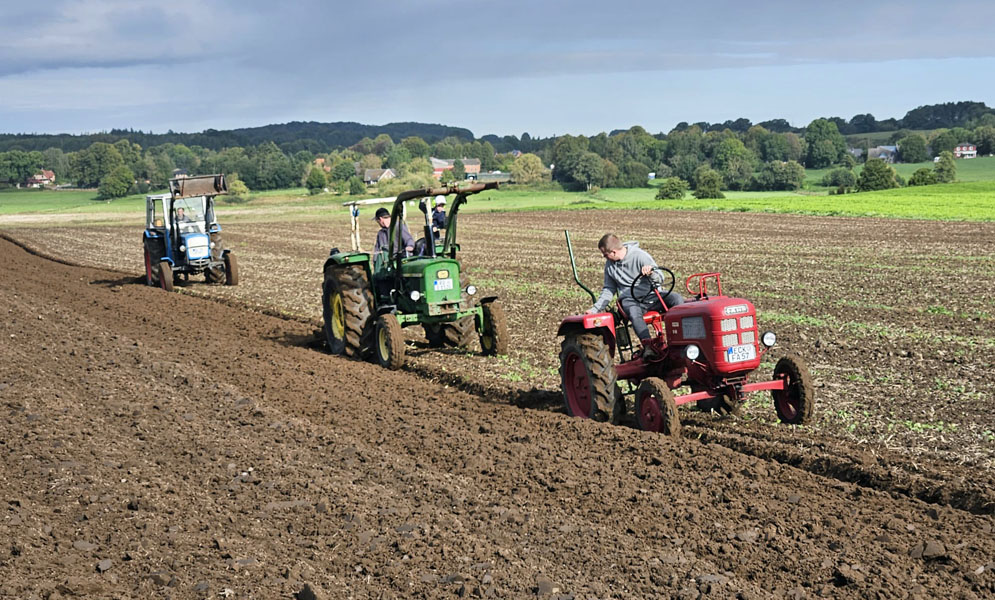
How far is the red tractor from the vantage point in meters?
7.36

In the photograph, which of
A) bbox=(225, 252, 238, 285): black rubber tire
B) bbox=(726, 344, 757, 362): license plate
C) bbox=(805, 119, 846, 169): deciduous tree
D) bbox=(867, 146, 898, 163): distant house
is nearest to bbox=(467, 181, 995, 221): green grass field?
bbox=(225, 252, 238, 285): black rubber tire

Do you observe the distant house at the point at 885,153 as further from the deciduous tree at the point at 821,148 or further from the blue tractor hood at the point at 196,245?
the blue tractor hood at the point at 196,245

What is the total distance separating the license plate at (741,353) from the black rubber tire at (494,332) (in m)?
4.34

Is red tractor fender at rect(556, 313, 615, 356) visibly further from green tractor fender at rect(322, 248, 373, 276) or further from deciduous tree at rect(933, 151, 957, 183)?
deciduous tree at rect(933, 151, 957, 183)

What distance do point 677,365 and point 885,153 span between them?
4051 inches

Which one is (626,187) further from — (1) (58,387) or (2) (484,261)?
(1) (58,387)

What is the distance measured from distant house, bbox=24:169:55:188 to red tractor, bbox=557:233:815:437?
11804cm

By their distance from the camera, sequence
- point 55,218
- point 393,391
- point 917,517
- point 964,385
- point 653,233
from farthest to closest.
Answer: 1. point 55,218
2. point 653,233
3. point 393,391
4. point 964,385
5. point 917,517

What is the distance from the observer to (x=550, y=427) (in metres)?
8.11

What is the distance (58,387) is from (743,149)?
83.0 meters

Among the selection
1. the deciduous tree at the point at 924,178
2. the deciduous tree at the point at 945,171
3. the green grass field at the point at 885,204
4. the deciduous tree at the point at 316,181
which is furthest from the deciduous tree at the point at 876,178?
the deciduous tree at the point at 316,181

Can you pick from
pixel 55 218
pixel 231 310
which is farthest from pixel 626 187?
A: pixel 231 310

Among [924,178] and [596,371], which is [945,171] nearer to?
[924,178]

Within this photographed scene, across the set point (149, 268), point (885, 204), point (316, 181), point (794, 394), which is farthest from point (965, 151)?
point (794, 394)
